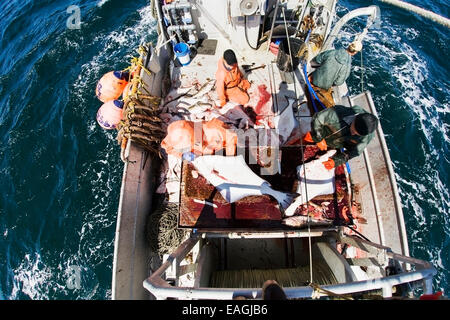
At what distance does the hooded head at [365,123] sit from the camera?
3.76 m

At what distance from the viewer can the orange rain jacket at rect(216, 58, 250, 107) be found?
551cm

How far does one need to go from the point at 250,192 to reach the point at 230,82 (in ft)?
8.93

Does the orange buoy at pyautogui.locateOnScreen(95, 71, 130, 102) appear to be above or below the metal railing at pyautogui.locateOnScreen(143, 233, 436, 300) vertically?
above

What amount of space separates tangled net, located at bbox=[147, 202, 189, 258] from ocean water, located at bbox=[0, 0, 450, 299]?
3.20 meters

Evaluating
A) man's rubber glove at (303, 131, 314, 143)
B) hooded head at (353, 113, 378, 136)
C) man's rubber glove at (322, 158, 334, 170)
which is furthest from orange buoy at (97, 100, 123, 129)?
hooded head at (353, 113, 378, 136)

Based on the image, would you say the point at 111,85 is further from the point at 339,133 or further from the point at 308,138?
the point at 339,133

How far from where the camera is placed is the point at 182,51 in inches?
257

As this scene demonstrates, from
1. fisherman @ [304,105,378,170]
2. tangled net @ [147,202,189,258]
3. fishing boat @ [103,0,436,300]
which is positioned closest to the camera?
fishing boat @ [103,0,436,300]

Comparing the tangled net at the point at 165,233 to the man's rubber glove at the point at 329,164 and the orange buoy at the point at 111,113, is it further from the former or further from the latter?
the man's rubber glove at the point at 329,164

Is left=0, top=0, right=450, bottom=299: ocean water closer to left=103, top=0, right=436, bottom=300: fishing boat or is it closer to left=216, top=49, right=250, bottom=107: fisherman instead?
left=103, top=0, right=436, bottom=300: fishing boat

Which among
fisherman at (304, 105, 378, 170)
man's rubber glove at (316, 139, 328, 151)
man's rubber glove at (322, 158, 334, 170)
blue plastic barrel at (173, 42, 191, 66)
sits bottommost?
man's rubber glove at (322, 158, 334, 170)

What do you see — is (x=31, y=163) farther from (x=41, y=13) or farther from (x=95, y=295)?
(x=41, y=13)

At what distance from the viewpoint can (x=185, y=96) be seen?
633 centimetres
